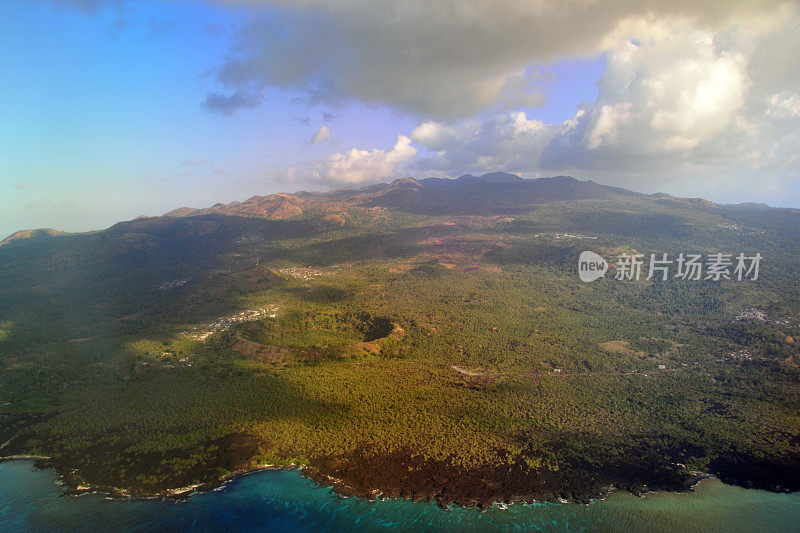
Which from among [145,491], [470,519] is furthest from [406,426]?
[145,491]

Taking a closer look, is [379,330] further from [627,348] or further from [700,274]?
[700,274]
